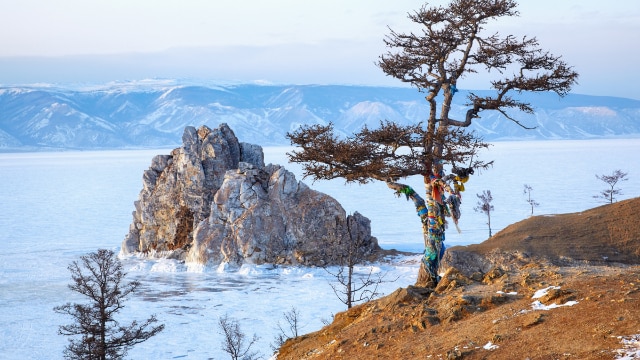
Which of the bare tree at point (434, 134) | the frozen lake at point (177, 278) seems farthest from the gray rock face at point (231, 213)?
the bare tree at point (434, 134)

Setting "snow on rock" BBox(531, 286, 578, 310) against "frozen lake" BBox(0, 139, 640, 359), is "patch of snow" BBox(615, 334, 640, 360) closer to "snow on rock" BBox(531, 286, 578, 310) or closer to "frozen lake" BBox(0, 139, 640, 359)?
"snow on rock" BBox(531, 286, 578, 310)

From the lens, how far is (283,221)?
169 feet

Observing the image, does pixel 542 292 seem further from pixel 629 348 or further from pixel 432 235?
pixel 432 235

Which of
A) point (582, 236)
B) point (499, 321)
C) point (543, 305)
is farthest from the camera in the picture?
point (582, 236)

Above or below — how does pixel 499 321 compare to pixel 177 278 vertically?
above

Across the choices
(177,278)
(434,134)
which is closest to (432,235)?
(434,134)

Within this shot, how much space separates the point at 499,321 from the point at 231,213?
40266 mm

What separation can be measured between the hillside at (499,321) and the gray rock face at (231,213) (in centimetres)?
3110

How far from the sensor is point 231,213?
5162 centimetres

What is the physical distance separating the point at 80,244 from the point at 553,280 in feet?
176

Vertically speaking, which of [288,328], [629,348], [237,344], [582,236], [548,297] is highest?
[548,297]

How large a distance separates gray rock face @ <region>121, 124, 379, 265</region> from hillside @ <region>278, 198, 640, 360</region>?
3110 centimetres

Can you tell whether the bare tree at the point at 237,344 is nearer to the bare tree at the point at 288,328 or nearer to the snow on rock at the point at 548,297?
the bare tree at the point at 288,328

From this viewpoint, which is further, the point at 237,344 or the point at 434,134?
the point at 237,344
